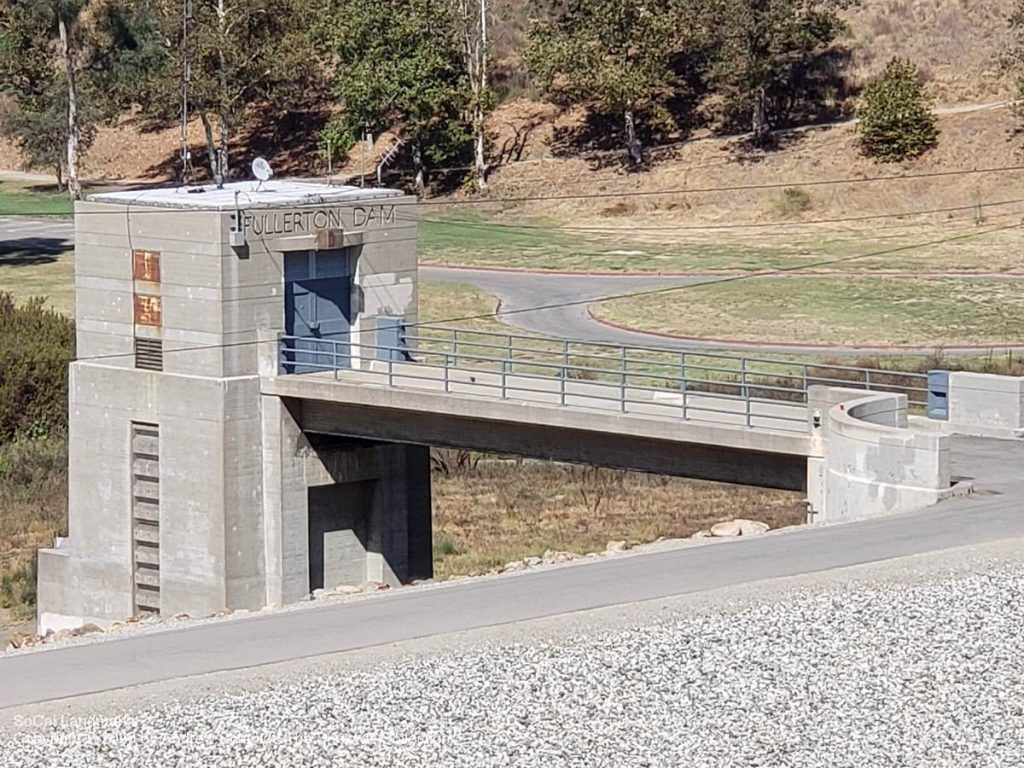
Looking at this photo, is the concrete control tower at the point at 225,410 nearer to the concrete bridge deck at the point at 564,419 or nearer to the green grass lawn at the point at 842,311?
the concrete bridge deck at the point at 564,419

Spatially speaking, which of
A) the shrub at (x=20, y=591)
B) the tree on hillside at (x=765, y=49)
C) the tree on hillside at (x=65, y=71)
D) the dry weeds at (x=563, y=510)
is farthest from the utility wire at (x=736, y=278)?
the tree on hillside at (x=65, y=71)

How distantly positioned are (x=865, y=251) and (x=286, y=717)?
62823 mm

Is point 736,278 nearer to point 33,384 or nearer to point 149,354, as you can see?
point 33,384

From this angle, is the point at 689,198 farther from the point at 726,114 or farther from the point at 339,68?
the point at 339,68

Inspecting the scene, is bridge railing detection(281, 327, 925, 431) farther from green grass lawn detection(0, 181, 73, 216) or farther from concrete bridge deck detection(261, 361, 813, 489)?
green grass lawn detection(0, 181, 73, 216)

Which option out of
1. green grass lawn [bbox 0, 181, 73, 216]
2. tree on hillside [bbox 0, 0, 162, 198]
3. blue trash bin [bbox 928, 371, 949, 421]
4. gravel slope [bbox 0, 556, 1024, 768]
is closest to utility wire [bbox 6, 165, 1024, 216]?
tree on hillside [bbox 0, 0, 162, 198]

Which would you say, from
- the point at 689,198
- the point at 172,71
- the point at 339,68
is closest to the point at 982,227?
the point at 689,198

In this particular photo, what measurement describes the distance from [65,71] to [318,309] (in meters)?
59.9

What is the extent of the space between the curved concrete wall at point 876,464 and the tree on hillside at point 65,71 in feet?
220

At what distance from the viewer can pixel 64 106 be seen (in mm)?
100000

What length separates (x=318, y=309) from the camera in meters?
45.2

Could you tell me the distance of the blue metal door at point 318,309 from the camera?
44.5 meters

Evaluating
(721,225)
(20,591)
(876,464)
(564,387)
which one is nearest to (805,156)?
(721,225)

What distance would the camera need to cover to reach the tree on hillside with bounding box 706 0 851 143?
91.1 metres
